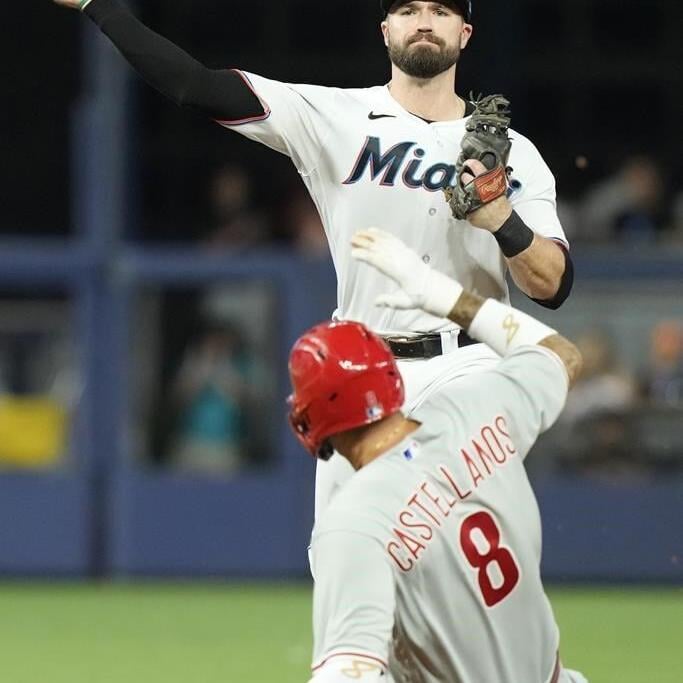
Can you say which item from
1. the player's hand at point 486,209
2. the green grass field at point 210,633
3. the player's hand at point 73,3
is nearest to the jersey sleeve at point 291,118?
the player's hand at point 73,3

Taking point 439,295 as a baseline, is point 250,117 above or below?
above

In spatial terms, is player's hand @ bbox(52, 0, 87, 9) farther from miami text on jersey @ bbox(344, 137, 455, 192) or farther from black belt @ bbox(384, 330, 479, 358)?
black belt @ bbox(384, 330, 479, 358)

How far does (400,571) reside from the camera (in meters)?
3.95

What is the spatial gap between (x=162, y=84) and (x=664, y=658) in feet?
13.2

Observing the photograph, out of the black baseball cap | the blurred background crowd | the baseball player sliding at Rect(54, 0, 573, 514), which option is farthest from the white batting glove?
the blurred background crowd

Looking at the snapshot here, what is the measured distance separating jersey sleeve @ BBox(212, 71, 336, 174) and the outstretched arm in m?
0.03

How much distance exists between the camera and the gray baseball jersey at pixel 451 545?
149 inches

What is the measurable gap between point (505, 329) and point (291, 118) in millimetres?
1327

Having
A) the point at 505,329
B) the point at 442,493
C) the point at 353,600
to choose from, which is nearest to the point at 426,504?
the point at 442,493

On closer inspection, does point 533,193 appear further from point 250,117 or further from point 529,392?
point 529,392

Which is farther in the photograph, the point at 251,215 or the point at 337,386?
the point at 251,215

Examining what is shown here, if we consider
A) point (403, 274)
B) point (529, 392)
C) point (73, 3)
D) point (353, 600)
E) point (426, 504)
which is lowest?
point (353, 600)

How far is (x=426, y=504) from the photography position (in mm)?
3955

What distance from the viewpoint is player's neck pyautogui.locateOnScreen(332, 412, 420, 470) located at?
13.1ft
